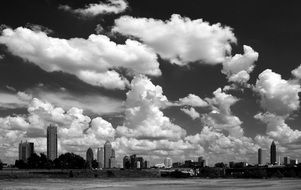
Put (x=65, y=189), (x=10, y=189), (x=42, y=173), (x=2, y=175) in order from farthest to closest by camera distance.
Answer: (x=42, y=173)
(x=2, y=175)
(x=65, y=189)
(x=10, y=189)

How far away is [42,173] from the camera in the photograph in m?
197

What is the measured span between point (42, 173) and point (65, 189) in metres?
92.4

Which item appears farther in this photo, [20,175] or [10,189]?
[20,175]

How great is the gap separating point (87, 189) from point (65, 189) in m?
6.14

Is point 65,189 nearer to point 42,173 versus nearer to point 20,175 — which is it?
point 20,175

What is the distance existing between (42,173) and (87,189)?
9040cm

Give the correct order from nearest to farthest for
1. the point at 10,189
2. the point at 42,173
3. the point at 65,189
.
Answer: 1. the point at 10,189
2. the point at 65,189
3. the point at 42,173

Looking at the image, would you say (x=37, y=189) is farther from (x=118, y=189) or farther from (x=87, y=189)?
(x=118, y=189)

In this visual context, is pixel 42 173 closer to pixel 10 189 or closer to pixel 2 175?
pixel 2 175

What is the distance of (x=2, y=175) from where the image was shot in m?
168

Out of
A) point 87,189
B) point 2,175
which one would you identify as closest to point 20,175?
point 2,175

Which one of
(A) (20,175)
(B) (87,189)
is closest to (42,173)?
(A) (20,175)

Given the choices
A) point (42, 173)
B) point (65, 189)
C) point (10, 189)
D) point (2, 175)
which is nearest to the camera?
point (10, 189)

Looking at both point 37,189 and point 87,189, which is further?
point 87,189
